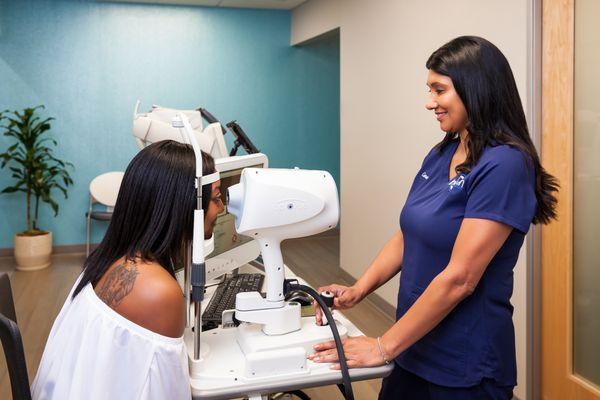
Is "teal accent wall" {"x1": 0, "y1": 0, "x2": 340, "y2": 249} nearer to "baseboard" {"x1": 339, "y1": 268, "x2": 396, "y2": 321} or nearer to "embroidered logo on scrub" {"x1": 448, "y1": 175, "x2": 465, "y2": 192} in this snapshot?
"baseboard" {"x1": 339, "y1": 268, "x2": 396, "y2": 321}

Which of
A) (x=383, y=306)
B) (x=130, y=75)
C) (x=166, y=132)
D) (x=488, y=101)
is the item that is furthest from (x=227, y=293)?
(x=130, y=75)

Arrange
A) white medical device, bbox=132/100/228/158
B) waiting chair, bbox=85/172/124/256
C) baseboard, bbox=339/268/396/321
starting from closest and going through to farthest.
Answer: white medical device, bbox=132/100/228/158
baseboard, bbox=339/268/396/321
waiting chair, bbox=85/172/124/256

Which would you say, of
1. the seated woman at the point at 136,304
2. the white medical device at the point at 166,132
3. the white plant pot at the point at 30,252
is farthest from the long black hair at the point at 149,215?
the white plant pot at the point at 30,252

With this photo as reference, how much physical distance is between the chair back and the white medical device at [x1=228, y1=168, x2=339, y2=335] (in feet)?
13.2

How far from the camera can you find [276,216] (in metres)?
1.21

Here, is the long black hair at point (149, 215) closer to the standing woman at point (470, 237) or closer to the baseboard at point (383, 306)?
the standing woman at point (470, 237)

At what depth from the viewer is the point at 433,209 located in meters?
1.26

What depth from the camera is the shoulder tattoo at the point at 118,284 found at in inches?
43.2

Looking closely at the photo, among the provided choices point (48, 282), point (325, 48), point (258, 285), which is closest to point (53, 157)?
point (48, 282)

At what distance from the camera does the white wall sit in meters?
2.43

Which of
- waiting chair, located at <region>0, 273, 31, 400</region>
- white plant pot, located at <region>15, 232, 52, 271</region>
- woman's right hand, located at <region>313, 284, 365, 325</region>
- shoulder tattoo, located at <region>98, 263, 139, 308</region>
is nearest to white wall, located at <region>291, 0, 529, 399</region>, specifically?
woman's right hand, located at <region>313, 284, 365, 325</region>

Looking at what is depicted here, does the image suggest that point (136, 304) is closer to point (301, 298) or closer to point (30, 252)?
point (301, 298)

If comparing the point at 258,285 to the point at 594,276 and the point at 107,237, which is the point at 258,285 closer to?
the point at 107,237

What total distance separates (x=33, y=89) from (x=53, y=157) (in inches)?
24.5
